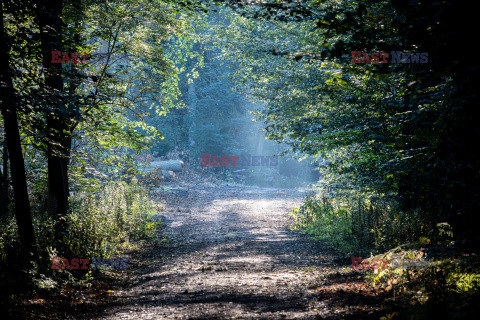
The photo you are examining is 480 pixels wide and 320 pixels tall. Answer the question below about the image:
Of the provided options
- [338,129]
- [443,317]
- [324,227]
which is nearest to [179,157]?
[324,227]

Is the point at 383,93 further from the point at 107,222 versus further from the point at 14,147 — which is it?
the point at 107,222

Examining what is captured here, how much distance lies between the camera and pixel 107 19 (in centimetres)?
954

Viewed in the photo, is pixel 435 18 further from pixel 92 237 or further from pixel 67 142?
pixel 67 142

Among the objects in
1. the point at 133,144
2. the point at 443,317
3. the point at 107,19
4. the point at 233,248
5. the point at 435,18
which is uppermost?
the point at 107,19

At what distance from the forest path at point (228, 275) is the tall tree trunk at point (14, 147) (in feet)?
6.51

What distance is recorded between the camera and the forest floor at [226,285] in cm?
513

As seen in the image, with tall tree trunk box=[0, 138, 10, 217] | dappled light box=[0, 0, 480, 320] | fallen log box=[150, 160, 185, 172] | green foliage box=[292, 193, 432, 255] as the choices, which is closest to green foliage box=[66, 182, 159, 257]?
dappled light box=[0, 0, 480, 320]

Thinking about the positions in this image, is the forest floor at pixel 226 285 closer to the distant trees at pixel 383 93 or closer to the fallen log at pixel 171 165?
the distant trees at pixel 383 93

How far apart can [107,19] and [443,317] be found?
Answer: 10.2 meters

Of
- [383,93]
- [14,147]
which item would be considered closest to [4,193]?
[14,147]

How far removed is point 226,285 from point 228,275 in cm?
80

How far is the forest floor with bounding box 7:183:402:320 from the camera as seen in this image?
5133 mm

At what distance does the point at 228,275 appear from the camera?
7539mm

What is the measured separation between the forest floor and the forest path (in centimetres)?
2
